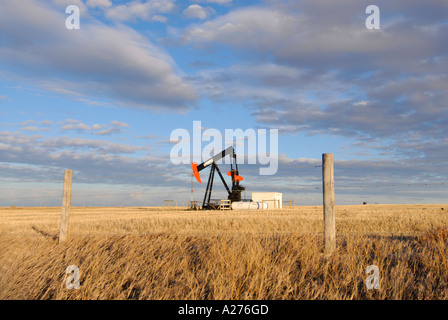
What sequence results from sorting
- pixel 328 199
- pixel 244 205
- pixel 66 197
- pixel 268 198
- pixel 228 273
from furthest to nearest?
pixel 268 198
pixel 244 205
pixel 66 197
pixel 328 199
pixel 228 273

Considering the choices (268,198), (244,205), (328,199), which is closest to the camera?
(328,199)

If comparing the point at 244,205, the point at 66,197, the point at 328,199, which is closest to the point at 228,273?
the point at 328,199

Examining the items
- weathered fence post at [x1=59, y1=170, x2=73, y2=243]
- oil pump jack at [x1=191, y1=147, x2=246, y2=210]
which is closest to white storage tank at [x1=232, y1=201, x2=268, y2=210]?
oil pump jack at [x1=191, y1=147, x2=246, y2=210]

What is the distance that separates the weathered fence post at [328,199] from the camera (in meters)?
8.50

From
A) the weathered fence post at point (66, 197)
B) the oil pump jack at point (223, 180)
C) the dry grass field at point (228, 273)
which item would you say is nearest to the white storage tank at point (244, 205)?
the oil pump jack at point (223, 180)

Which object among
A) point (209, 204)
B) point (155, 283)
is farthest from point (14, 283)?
point (209, 204)

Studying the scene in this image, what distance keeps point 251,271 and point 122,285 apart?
2.51 m

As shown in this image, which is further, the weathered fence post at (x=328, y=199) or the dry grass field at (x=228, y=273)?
the weathered fence post at (x=328, y=199)

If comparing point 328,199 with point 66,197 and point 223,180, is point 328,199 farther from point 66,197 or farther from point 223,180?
point 223,180

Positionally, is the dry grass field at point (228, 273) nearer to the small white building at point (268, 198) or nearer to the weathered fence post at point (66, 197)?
the weathered fence post at point (66, 197)

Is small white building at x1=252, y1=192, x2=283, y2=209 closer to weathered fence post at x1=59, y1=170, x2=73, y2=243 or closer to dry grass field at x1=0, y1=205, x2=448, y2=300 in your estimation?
weathered fence post at x1=59, y1=170, x2=73, y2=243

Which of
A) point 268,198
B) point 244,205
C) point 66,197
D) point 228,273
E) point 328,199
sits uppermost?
point 328,199

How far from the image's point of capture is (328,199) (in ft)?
28.8
